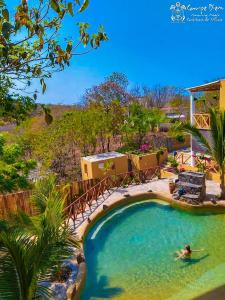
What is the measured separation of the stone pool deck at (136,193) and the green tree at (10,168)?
311cm

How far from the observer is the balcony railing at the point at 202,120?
65.5ft

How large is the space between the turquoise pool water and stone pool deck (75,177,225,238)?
534mm

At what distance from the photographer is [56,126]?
2506cm

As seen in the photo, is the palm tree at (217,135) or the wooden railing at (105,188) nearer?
the wooden railing at (105,188)

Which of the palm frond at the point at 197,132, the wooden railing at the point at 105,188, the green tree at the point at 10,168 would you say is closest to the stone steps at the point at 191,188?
the palm frond at the point at 197,132

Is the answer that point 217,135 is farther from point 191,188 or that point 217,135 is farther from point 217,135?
point 191,188

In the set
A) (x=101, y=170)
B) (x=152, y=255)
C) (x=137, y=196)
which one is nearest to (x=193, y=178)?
(x=137, y=196)

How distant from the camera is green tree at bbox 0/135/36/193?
11.1 m

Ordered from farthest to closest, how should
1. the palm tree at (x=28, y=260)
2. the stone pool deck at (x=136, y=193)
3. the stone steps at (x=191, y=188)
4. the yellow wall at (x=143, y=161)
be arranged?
the yellow wall at (x=143, y=161) < the stone steps at (x=191, y=188) < the stone pool deck at (x=136, y=193) < the palm tree at (x=28, y=260)

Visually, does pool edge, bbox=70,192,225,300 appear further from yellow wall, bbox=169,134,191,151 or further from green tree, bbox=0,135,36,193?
yellow wall, bbox=169,134,191,151

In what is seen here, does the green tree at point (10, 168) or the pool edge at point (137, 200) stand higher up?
the green tree at point (10, 168)

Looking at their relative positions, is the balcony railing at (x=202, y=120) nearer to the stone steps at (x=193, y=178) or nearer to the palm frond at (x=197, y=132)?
the palm frond at (x=197, y=132)

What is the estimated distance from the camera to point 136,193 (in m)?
16.7

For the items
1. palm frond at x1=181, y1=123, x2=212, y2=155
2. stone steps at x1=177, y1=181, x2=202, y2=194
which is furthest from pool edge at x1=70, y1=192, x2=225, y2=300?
palm frond at x1=181, y1=123, x2=212, y2=155
